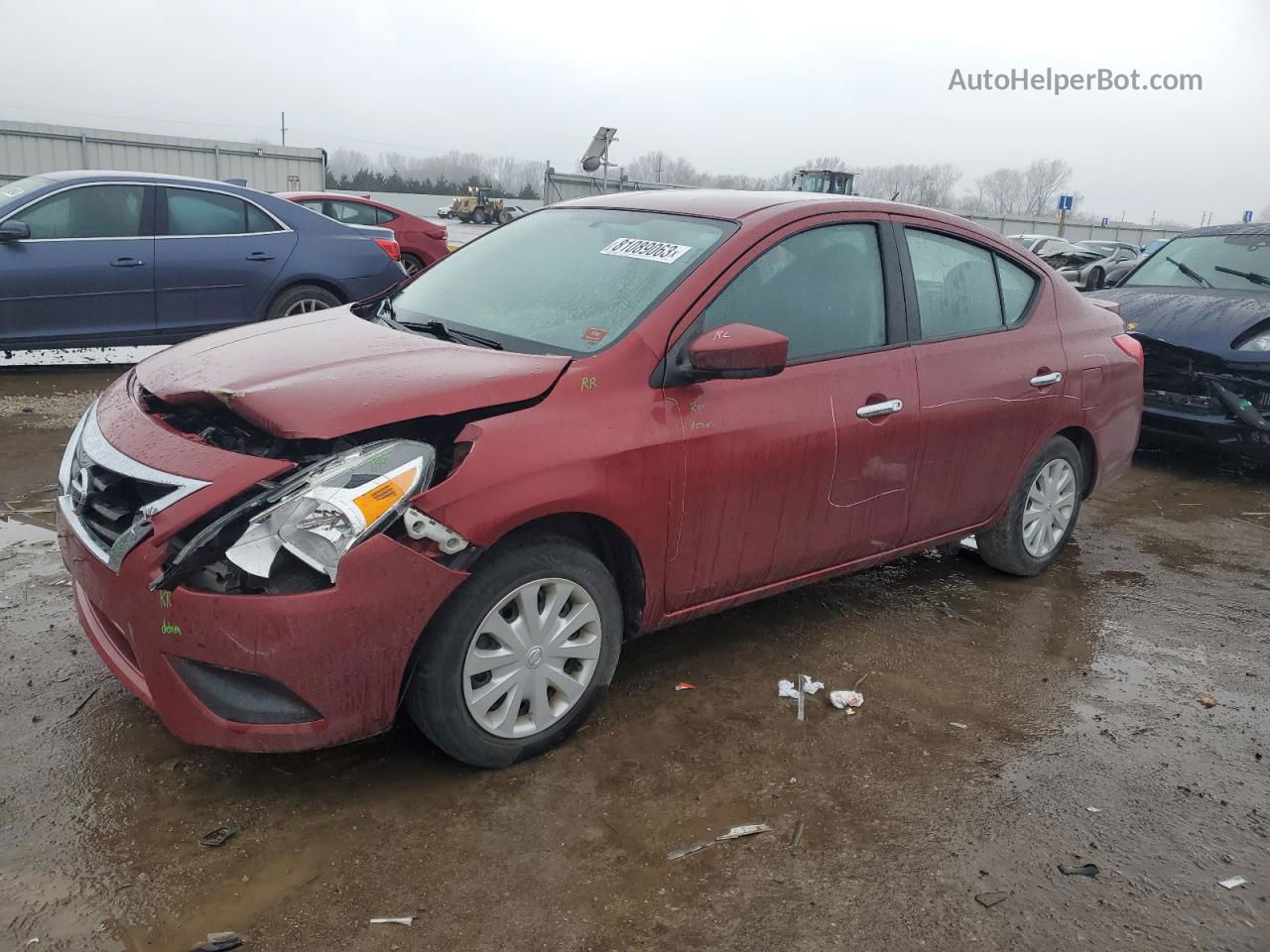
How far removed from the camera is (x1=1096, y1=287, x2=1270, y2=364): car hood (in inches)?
259

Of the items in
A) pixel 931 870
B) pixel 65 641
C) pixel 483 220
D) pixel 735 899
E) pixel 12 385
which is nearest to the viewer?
pixel 735 899

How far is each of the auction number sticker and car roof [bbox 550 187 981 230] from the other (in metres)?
0.23

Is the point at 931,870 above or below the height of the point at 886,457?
below

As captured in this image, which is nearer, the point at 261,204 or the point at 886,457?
the point at 886,457

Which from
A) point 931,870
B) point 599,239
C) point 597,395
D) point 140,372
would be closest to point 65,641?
point 140,372

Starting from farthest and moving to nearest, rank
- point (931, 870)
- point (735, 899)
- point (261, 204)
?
point (261, 204) < point (931, 870) < point (735, 899)

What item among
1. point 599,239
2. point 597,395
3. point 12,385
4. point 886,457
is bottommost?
point 12,385

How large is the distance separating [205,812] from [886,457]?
252 centimetres

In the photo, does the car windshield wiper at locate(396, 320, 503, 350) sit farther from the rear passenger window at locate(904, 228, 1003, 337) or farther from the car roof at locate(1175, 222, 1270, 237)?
the car roof at locate(1175, 222, 1270, 237)

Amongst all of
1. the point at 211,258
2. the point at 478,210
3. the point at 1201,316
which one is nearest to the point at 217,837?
the point at 211,258

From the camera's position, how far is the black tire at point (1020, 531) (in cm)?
453

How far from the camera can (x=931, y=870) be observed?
2613 mm

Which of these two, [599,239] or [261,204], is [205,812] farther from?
[261,204]

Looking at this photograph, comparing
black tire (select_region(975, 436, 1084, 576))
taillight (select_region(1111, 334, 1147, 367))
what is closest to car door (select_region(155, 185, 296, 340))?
black tire (select_region(975, 436, 1084, 576))
